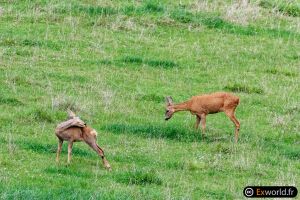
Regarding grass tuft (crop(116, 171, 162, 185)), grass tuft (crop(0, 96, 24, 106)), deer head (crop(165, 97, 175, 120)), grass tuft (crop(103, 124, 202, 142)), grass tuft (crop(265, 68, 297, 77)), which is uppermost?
grass tuft (crop(116, 171, 162, 185))

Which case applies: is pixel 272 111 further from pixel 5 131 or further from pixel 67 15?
pixel 67 15

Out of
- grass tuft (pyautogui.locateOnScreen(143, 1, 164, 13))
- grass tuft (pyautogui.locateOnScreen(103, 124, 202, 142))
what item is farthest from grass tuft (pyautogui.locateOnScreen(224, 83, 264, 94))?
grass tuft (pyautogui.locateOnScreen(143, 1, 164, 13))

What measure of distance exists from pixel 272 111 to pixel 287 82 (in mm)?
2619

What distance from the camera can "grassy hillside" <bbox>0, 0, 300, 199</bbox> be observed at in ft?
45.7

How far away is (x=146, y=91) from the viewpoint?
19.7m

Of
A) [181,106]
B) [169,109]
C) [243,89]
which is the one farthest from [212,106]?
[243,89]

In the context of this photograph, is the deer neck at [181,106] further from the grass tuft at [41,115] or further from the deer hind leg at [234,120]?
the grass tuft at [41,115]

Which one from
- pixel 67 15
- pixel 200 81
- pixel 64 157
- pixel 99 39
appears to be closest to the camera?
pixel 64 157

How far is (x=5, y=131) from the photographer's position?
16016mm

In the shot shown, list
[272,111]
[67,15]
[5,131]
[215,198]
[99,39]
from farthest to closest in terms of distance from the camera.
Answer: [67,15] < [99,39] < [272,111] < [5,131] < [215,198]

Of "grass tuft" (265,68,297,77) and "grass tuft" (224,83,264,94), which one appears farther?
"grass tuft" (265,68,297,77)

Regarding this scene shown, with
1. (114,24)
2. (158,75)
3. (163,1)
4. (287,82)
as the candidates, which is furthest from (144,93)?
(163,1)

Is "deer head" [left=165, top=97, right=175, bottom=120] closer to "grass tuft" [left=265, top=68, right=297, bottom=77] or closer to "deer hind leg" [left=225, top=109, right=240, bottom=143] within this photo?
"deer hind leg" [left=225, top=109, right=240, bottom=143]

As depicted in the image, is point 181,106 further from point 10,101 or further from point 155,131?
point 10,101
